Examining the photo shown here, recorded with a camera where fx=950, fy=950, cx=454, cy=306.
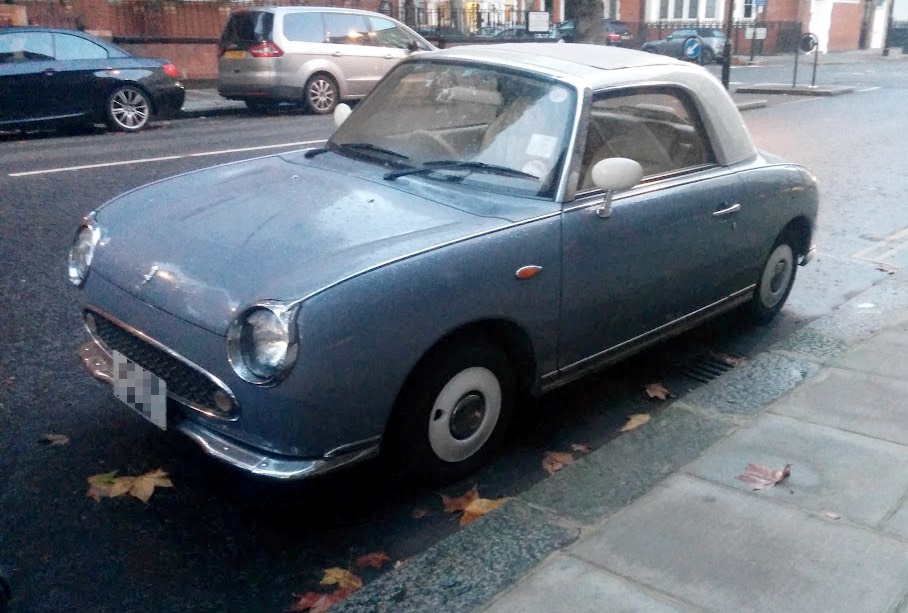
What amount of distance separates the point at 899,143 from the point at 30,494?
13348mm

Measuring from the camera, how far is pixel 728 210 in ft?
16.1

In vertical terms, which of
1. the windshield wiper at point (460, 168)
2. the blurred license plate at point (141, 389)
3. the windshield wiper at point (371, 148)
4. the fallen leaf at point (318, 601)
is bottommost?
the fallen leaf at point (318, 601)

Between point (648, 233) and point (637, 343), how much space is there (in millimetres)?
545

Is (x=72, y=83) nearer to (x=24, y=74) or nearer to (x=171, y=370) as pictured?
(x=24, y=74)

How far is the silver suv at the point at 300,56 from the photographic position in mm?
16359

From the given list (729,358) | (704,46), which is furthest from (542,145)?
(704,46)

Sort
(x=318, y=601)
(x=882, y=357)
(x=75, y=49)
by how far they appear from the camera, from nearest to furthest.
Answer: (x=318, y=601)
(x=882, y=357)
(x=75, y=49)

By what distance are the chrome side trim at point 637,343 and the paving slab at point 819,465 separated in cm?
63

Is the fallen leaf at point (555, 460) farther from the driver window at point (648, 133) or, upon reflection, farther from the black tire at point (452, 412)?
the driver window at point (648, 133)

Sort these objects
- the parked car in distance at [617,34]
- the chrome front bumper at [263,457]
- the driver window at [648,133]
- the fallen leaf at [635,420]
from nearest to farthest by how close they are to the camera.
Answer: the chrome front bumper at [263,457] → the driver window at [648,133] → the fallen leaf at [635,420] → the parked car in distance at [617,34]

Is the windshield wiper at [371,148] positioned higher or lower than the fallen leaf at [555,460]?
higher

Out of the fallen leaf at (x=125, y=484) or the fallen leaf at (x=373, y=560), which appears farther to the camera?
the fallen leaf at (x=125, y=484)

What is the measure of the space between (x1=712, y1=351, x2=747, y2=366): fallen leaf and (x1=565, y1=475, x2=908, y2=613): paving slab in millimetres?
1764

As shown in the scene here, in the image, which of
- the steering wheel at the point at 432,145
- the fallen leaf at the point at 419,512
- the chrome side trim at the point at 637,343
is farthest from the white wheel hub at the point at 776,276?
the fallen leaf at the point at 419,512
